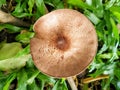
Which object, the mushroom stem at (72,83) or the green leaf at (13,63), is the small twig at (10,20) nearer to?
the green leaf at (13,63)

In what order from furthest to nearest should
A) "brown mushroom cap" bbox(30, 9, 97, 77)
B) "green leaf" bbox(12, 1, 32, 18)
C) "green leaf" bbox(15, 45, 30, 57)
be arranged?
"green leaf" bbox(12, 1, 32, 18)
"green leaf" bbox(15, 45, 30, 57)
"brown mushroom cap" bbox(30, 9, 97, 77)

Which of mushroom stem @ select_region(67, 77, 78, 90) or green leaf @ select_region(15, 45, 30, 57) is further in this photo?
mushroom stem @ select_region(67, 77, 78, 90)

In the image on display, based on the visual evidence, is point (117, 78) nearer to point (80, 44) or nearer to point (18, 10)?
point (80, 44)

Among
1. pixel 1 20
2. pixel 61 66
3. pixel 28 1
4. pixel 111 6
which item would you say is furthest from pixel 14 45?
pixel 111 6

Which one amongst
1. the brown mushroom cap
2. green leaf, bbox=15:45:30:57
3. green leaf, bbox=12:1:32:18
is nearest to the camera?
the brown mushroom cap

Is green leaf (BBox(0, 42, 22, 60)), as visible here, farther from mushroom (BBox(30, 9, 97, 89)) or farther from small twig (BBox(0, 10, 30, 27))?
mushroom (BBox(30, 9, 97, 89))

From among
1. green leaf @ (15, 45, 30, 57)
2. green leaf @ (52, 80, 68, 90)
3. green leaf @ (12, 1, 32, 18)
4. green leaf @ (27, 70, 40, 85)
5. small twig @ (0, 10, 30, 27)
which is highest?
green leaf @ (12, 1, 32, 18)

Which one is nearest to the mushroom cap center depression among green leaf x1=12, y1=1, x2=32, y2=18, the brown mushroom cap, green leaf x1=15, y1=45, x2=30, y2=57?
the brown mushroom cap

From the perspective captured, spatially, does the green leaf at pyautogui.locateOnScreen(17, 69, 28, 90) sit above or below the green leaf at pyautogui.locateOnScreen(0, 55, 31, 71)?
below
